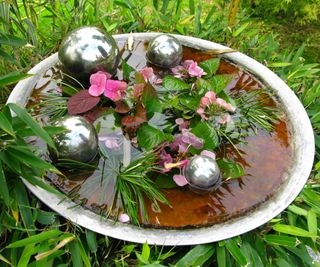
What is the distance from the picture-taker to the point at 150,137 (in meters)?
1.74

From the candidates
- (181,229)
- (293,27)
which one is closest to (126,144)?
(181,229)

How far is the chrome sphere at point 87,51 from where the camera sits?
187 centimetres

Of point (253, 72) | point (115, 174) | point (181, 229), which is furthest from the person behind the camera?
point (253, 72)

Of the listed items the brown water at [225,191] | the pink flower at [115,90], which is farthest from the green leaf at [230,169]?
the pink flower at [115,90]

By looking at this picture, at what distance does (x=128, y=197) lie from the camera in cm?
163

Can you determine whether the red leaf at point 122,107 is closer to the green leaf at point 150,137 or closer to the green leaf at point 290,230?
the green leaf at point 150,137

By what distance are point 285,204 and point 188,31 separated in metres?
1.52

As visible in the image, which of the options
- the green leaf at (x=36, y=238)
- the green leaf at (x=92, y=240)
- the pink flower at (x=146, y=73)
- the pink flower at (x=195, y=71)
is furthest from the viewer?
the pink flower at (x=195, y=71)

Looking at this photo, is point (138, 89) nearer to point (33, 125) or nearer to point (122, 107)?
point (122, 107)

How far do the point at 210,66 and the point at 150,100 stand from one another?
465 millimetres

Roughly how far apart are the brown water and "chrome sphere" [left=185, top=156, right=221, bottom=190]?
0.06 metres

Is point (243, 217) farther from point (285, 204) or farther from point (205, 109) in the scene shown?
point (205, 109)

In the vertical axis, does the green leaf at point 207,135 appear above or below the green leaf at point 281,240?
above

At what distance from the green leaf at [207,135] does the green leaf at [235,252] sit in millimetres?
374
